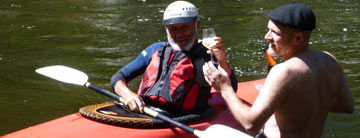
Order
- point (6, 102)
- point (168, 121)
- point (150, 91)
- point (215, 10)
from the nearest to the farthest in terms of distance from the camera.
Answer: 1. point (168, 121)
2. point (150, 91)
3. point (6, 102)
4. point (215, 10)

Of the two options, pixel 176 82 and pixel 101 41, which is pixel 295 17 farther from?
pixel 101 41

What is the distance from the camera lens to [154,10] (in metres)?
10.8

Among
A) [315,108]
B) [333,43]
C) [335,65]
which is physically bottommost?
[333,43]

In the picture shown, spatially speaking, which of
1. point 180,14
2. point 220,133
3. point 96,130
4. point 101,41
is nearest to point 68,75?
point 96,130

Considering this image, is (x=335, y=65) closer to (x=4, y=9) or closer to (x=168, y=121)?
(x=168, y=121)

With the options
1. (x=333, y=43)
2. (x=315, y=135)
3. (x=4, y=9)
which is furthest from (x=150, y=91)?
(x=4, y=9)

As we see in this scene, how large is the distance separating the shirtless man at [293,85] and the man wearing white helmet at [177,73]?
79 centimetres

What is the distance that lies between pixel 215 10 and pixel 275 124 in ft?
26.9

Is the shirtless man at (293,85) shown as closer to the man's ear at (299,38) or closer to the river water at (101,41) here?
the man's ear at (299,38)

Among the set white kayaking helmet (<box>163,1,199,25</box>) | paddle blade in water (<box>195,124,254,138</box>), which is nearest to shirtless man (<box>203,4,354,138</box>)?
paddle blade in water (<box>195,124,254,138</box>)

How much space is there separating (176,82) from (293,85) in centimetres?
117

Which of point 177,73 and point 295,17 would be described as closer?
point 295,17

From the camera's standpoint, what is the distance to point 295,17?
237cm

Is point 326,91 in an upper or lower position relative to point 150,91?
upper
